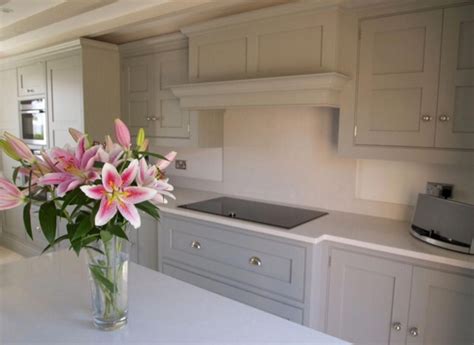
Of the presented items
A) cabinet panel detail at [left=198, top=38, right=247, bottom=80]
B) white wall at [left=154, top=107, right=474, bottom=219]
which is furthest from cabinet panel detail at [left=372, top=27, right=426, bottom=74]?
cabinet panel detail at [left=198, top=38, right=247, bottom=80]

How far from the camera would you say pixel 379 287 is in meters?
1.82

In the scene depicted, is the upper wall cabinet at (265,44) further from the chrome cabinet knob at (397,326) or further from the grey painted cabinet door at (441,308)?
the chrome cabinet knob at (397,326)

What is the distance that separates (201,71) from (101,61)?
1.16 metres

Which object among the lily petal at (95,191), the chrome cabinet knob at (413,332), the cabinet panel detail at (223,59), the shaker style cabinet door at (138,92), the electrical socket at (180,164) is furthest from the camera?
the electrical socket at (180,164)

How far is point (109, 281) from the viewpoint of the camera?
886mm

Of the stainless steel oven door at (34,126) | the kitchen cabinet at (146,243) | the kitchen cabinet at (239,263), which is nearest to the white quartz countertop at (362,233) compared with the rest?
the kitchen cabinet at (239,263)

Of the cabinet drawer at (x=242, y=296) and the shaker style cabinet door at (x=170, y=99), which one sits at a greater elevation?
the shaker style cabinet door at (x=170, y=99)

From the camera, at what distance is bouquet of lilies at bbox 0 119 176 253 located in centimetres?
78

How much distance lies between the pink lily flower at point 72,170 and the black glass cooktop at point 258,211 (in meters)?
1.38

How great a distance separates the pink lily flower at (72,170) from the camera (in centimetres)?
80

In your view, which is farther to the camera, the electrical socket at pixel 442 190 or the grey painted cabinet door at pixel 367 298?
the electrical socket at pixel 442 190

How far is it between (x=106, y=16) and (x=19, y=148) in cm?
242

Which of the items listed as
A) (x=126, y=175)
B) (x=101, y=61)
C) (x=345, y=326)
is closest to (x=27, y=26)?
(x=101, y=61)

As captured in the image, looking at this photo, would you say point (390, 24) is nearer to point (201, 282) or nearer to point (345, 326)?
point (345, 326)
